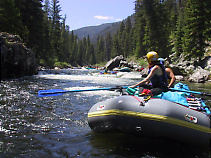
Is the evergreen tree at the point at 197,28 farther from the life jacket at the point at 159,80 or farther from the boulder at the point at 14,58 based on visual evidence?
the boulder at the point at 14,58

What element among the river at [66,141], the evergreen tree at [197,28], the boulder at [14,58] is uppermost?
the evergreen tree at [197,28]

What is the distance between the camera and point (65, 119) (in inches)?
229

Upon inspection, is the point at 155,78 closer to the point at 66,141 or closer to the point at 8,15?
the point at 66,141

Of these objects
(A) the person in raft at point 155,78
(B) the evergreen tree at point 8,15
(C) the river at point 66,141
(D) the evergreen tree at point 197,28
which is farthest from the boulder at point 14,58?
(D) the evergreen tree at point 197,28

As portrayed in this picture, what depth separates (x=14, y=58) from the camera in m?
17.1

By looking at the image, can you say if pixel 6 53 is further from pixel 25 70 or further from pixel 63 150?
pixel 63 150

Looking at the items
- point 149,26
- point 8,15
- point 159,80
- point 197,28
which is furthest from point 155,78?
point 149,26

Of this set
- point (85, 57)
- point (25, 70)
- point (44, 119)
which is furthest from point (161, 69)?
point (85, 57)

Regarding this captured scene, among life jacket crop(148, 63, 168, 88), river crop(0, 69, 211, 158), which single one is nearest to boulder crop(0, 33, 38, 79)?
Answer: river crop(0, 69, 211, 158)

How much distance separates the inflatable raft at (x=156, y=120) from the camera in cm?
366

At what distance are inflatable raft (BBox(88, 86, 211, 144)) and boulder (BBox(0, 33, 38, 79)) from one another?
49.6 feet

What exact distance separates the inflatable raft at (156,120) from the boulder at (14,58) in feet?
49.6

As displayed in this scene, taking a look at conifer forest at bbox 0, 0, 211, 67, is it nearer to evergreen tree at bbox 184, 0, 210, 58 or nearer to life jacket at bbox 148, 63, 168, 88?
evergreen tree at bbox 184, 0, 210, 58

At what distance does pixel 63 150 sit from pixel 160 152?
7.09ft
